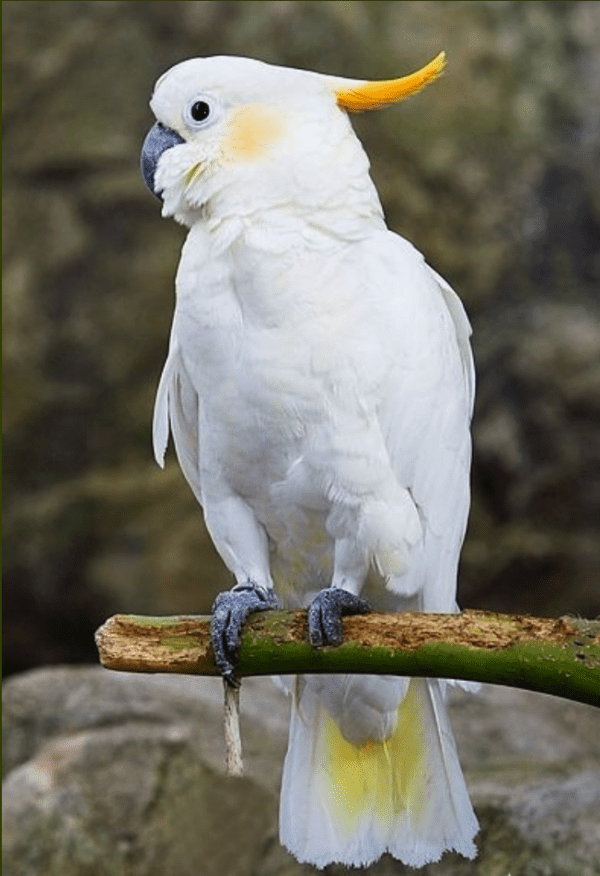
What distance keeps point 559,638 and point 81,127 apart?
3.29 metres

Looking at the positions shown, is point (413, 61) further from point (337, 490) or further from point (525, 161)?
point (337, 490)

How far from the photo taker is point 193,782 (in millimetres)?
3146

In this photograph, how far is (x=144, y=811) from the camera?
311cm

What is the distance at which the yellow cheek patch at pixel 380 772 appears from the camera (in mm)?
2387

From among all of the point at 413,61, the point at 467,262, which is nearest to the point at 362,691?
the point at 467,262

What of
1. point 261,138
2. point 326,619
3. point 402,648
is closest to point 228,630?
point 326,619

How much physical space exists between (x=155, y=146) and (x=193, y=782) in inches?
58.9

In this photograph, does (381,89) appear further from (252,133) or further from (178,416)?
(178,416)

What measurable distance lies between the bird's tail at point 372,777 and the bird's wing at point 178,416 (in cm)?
43

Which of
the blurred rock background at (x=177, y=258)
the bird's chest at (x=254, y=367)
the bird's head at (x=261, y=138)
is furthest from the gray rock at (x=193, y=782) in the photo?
the bird's head at (x=261, y=138)

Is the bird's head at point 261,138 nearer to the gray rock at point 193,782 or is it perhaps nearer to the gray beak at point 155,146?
the gray beak at point 155,146

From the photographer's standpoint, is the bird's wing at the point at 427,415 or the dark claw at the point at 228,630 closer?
the dark claw at the point at 228,630

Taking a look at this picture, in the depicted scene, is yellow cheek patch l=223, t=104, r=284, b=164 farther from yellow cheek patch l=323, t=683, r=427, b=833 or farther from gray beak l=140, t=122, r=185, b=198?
yellow cheek patch l=323, t=683, r=427, b=833

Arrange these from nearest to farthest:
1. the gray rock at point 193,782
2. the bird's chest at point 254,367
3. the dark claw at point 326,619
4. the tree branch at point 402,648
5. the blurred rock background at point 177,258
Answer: the tree branch at point 402,648 < the dark claw at point 326,619 < the bird's chest at point 254,367 < the gray rock at point 193,782 < the blurred rock background at point 177,258
